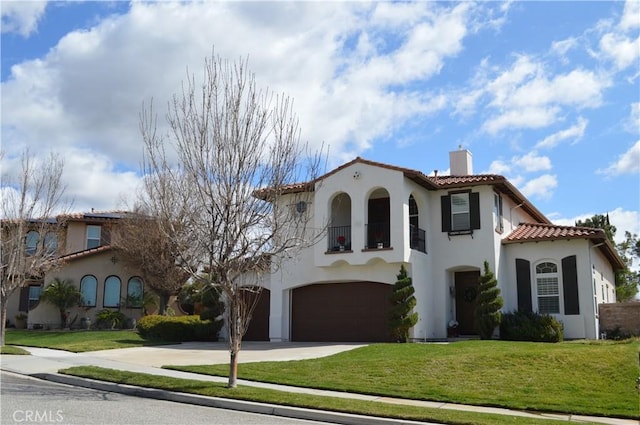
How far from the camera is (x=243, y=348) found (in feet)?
71.2

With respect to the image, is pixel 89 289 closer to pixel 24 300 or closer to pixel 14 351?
pixel 24 300

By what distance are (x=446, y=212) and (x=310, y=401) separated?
14434 millimetres

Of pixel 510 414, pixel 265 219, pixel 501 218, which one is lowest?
pixel 510 414

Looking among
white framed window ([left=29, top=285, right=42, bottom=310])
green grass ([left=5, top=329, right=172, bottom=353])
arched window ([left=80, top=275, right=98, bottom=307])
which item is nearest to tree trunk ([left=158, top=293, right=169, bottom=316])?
arched window ([left=80, top=275, right=98, bottom=307])

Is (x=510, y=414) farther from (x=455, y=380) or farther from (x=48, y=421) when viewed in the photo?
(x=48, y=421)

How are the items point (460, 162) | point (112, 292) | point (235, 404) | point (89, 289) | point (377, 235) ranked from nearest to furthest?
point (235, 404) → point (377, 235) → point (460, 162) → point (89, 289) → point (112, 292)

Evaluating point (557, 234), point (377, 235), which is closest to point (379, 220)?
point (377, 235)

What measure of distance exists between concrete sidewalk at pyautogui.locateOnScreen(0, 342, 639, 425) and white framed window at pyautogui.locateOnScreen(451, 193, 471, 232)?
6.49 m

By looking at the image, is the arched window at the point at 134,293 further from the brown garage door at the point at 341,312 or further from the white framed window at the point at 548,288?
the white framed window at the point at 548,288

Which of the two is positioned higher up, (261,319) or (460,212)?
(460,212)

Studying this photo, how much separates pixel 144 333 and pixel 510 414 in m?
16.9

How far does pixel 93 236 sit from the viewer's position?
3488 cm

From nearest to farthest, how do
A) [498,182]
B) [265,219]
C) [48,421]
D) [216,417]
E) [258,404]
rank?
[48,421] < [216,417] < [258,404] < [265,219] < [498,182]

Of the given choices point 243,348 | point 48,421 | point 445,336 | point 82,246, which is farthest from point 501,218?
point 82,246
